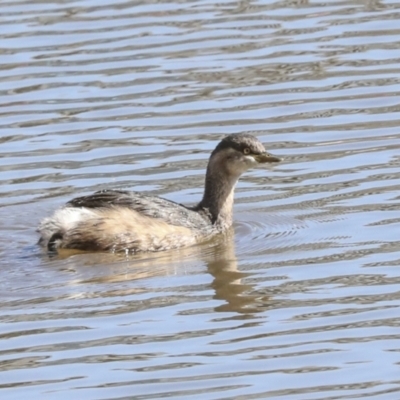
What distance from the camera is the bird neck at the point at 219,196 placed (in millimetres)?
9922

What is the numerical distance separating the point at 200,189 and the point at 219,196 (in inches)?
18.9

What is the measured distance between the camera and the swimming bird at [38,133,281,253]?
366 inches

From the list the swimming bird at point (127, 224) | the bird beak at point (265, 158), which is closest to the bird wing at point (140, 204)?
the swimming bird at point (127, 224)

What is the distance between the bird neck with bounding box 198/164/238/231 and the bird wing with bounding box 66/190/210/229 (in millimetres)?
271

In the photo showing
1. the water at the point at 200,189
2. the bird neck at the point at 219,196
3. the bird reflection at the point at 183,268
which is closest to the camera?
the water at the point at 200,189

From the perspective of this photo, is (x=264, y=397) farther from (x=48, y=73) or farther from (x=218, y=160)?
(x=48, y=73)

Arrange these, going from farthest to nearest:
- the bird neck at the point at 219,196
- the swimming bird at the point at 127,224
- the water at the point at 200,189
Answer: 1. the bird neck at the point at 219,196
2. the swimming bird at the point at 127,224
3. the water at the point at 200,189

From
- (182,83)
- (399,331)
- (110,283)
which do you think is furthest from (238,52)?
(399,331)

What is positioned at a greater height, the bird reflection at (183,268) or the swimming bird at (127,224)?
the swimming bird at (127,224)

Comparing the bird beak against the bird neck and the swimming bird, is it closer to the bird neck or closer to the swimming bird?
the swimming bird

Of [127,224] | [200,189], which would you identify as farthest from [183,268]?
[200,189]

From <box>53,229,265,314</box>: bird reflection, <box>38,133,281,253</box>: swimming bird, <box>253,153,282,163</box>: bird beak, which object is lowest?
<box>53,229,265,314</box>: bird reflection

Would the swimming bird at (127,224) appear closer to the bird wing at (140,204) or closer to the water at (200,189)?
the bird wing at (140,204)

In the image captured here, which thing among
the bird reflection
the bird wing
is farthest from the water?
the bird wing
